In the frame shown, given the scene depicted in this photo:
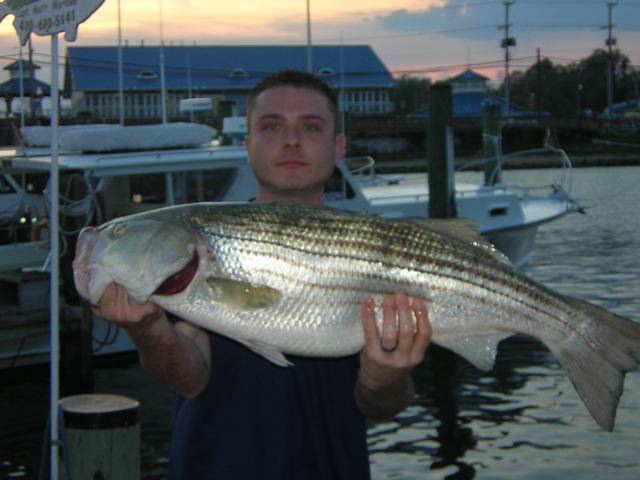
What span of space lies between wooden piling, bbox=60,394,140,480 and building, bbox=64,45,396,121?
1911 inches

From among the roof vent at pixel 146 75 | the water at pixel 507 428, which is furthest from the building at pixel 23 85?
the roof vent at pixel 146 75

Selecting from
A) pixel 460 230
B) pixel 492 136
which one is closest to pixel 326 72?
pixel 492 136

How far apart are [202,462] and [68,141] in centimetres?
1037

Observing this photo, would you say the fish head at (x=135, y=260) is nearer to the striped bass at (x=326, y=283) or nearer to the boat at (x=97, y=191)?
the striped bass at (x=326, y=283)

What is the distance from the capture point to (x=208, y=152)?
1304 cm

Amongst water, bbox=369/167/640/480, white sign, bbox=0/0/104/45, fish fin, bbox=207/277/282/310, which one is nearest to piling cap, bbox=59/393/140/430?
white sign, bbox=0/0/104/45

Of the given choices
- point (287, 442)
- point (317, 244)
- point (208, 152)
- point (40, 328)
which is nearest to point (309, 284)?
point (317, 244)

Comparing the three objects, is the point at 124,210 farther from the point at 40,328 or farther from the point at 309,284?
the point at 309,284

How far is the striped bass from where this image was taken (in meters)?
2.94

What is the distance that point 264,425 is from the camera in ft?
10.3

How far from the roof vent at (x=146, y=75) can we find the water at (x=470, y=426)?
155 feet

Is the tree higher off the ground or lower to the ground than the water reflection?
higher

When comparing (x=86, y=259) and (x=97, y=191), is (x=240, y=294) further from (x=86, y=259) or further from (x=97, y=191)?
(x=97, y=191)

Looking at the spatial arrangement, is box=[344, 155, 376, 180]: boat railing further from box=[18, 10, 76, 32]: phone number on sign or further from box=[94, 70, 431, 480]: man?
box=[94, 70, 431, 480]: man
